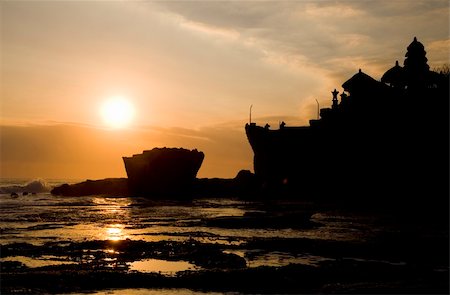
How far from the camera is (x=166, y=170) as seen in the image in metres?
94.6

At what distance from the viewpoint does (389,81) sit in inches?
2052

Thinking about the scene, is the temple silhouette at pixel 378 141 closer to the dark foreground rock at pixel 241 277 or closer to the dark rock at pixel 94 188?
the dark foreground rock at pixel 241 277

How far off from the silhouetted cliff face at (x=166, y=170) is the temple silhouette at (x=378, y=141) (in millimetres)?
35727

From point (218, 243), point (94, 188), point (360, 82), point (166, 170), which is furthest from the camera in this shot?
point (94, 188)

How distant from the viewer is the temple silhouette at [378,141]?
45.4m

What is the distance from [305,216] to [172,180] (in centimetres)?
6288

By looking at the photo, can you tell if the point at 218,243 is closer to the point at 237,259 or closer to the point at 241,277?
the point at 237,259

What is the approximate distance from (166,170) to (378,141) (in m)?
51.8

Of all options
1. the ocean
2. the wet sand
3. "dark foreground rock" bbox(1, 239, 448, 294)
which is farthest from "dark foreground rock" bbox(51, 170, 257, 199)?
"dark foreground rock" bbox(1, 239, 448, 294)

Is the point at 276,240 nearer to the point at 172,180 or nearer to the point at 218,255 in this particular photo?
the point at 218,255

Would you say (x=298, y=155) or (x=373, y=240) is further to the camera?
(x=298, y=155)

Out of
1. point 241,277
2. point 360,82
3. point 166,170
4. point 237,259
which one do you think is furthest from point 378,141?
point 166,170

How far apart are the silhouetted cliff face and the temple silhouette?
3573 centimetres

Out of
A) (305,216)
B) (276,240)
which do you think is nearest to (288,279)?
(276,240)
